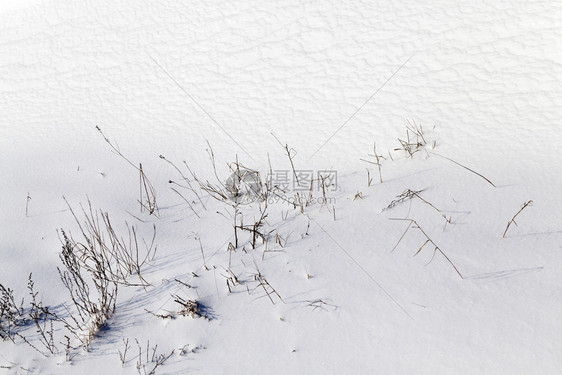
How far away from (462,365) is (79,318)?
2.00 meters

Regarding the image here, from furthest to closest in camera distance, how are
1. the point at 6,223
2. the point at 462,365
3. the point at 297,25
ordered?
the point at 297,25, the point at 6,223, the point at 462,365

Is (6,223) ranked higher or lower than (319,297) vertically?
higher

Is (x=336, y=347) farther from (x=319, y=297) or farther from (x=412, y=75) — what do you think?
(x=412, y=75)

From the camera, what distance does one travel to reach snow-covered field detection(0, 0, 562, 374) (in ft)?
7.34

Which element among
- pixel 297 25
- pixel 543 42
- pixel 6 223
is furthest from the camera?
pixel 297 25

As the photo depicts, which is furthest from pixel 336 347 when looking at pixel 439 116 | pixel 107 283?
pixel 439 116

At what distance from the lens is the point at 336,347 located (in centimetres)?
217

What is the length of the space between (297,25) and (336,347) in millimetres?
3397

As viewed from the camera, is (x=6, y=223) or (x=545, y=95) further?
(x=545, y=95)

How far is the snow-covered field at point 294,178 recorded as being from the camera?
2.24 m

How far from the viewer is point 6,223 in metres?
3.07

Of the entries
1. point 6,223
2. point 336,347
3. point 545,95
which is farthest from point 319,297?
point 545,95

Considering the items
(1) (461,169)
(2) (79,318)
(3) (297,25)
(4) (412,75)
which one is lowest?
(2) (79,318)

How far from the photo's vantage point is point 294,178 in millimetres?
3303
